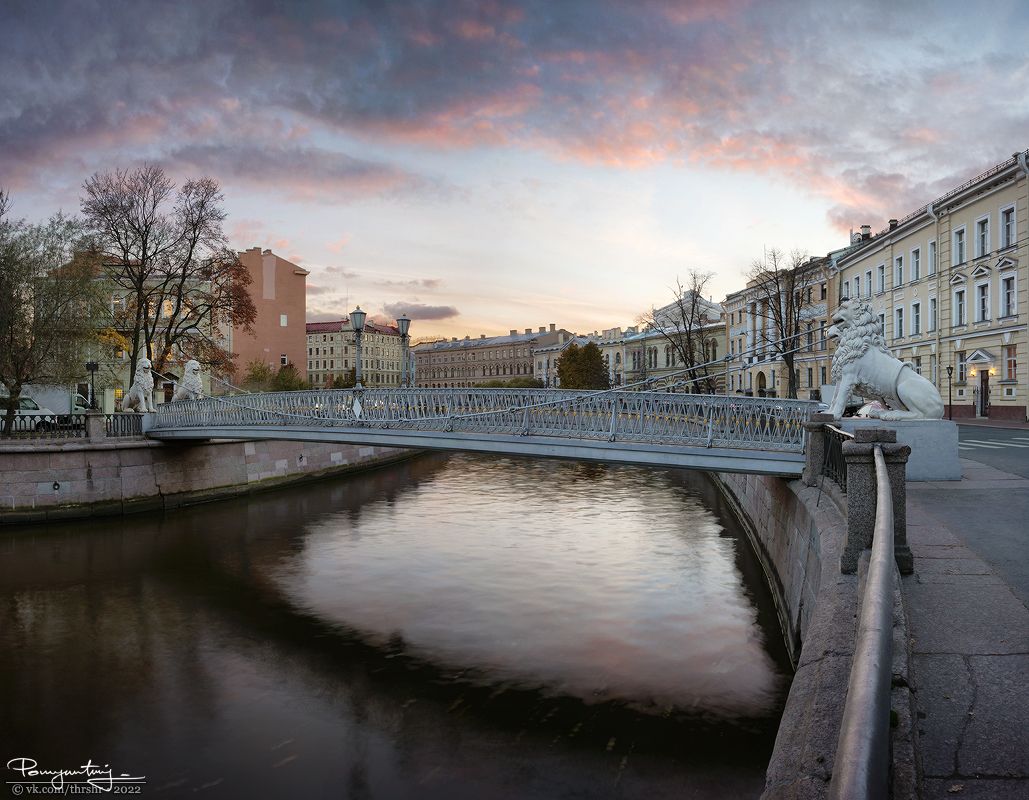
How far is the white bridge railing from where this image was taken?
998cm

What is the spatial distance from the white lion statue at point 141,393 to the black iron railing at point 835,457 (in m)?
17.7

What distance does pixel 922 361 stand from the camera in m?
33.2

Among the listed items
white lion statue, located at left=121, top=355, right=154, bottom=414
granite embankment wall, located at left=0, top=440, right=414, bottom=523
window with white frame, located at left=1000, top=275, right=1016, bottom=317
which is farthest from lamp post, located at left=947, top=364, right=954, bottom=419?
white lion statue, located at left=121, top=355, right=154, bottom=414

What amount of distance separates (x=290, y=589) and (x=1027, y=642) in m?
10.7

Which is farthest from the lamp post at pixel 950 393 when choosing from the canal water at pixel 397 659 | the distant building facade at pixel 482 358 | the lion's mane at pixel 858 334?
the distant building facade at pixel 482 358

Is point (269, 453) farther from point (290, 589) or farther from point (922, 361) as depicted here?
point (922, 361)

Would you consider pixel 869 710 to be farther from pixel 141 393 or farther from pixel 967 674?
pixel 141 393

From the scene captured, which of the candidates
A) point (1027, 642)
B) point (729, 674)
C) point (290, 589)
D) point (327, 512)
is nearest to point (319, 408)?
point (327, 512)

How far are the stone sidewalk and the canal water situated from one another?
221 cm

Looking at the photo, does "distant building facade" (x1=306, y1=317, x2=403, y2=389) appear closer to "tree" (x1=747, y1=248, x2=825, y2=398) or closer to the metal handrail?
"tree" (x1=747, y1=248, x2=825, y2=398)

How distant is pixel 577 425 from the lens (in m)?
11.2

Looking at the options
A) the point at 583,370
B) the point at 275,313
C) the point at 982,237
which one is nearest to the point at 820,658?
the point at 982,237

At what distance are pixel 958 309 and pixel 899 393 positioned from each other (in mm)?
25321

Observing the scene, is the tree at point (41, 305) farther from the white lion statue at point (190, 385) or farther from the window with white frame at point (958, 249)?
the window with white frame at point (958, 249)
